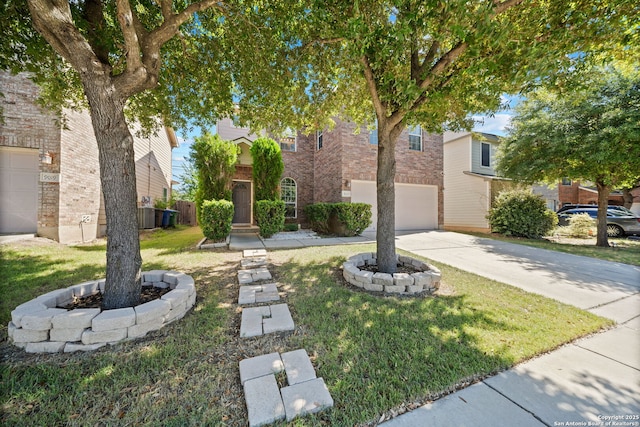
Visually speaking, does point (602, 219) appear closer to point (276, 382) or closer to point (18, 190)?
point (276, 382)

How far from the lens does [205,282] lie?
395 centimetres

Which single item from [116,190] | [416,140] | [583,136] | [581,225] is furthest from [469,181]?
[116,190]

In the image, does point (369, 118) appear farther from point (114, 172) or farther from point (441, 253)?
point (114, 172)

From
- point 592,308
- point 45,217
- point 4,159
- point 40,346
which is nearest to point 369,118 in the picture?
point 592,308

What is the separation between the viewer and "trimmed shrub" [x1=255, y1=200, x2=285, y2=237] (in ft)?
26.2

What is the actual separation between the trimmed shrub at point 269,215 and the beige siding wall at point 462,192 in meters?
10.7

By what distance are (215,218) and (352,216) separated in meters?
4.94

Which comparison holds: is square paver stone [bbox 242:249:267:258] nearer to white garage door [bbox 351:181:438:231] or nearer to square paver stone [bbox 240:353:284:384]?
square paver stone [bbox 240:353:284:384]

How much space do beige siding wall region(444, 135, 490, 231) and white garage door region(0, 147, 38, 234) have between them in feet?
58.1

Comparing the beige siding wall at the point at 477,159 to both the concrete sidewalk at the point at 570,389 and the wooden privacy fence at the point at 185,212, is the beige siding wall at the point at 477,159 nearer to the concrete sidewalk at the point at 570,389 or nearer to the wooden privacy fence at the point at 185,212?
the concrete sidewalk at the point at 570,389

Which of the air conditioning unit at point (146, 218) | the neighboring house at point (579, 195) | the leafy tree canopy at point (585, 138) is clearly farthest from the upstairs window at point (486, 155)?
the air conditioning unit at point (146, 218)

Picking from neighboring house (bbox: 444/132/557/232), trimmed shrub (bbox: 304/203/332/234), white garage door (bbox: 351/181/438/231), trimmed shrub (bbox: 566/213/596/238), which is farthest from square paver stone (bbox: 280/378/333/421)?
trimmed shrub (bbox: 566/213/596/238)

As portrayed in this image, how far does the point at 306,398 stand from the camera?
1582 millimetres

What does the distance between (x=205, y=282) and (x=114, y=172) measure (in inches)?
85.5
